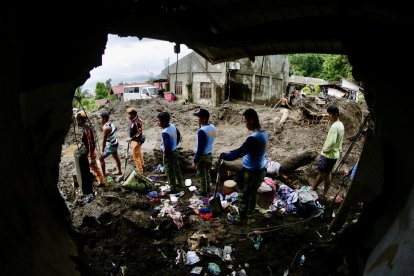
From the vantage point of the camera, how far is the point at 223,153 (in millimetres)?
5008

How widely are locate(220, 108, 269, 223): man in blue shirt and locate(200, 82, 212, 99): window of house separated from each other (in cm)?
1928

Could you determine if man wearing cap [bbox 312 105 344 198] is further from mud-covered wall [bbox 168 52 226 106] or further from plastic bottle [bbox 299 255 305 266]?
mud-covered wall [bbox 168 52 226 106]

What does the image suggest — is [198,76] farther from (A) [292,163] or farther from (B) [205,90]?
(A) [292,163]

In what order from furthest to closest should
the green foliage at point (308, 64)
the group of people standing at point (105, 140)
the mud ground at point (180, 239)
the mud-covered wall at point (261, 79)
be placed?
1. the green foliage at point (308, 64)
2. the mud-covered wall at point (261, 79)
3. the group of people standing at point (105, 140)
4. the mud ground at point (180, 239)

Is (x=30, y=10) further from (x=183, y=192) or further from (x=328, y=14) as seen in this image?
(x=183, y=192)

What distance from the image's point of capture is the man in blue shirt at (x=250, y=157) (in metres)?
4.47

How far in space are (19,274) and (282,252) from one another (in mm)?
3661

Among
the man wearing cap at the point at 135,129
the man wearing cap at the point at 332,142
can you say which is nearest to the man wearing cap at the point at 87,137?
the man wearing cap at the point at 135,129

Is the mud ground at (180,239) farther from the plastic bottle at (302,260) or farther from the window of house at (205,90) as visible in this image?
the window of house at (205,90)

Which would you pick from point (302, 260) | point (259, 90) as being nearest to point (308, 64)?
point (259, 90)

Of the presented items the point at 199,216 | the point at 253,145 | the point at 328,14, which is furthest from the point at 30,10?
the point at 199,216

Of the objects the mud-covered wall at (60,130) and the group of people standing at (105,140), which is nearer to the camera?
the mud-covered wall at (60,130)

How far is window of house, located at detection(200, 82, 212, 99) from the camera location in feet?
77.3

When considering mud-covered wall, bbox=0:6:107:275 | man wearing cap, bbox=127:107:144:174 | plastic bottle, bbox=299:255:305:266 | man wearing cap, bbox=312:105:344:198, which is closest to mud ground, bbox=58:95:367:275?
plastic bottle, bbox=299:255:305:266
